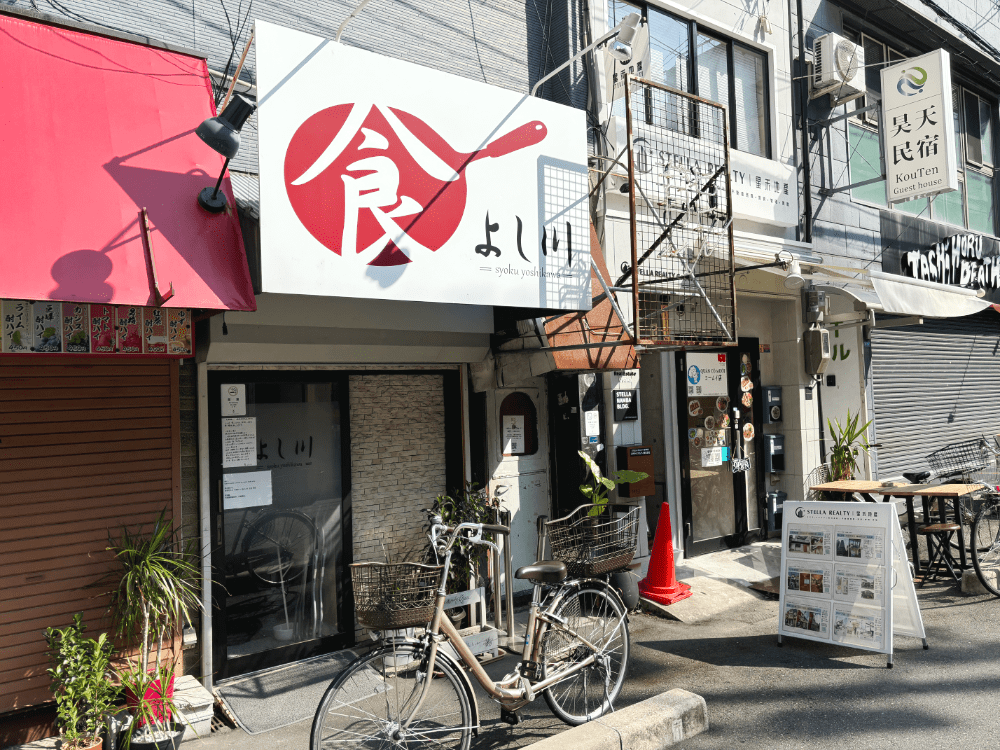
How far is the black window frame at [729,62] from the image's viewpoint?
895 centimetres

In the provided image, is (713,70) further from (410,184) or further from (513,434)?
(410,184)

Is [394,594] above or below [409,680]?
above

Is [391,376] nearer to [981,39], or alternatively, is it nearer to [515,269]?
[515,269]

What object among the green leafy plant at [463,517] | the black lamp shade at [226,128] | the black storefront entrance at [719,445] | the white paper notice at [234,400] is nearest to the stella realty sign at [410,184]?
the black lamp shade at [226,128]

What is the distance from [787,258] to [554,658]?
5882mm

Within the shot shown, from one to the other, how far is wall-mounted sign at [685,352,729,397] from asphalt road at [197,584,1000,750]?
3.31 m

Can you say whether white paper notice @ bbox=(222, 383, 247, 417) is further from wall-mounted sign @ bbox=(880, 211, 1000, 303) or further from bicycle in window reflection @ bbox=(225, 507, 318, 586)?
wall-mounted sign @ bbox=(880, 211, 1000, 303)

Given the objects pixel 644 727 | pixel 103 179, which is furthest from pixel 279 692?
pixel 103 179

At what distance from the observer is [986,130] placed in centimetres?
1491

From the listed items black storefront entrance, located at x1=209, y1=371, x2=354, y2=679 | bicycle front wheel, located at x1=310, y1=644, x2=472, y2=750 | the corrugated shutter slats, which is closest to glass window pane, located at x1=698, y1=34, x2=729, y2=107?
black storefront entrance, located at x1=209, y1=371, x2=354, y2=679

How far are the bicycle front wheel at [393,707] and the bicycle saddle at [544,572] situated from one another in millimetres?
802

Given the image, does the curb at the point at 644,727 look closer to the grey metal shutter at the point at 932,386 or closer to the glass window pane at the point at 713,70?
the glass window pane at the point at 713,70

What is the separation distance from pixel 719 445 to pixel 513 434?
3515mm

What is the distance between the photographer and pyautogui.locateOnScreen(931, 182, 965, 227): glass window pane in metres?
13.2
